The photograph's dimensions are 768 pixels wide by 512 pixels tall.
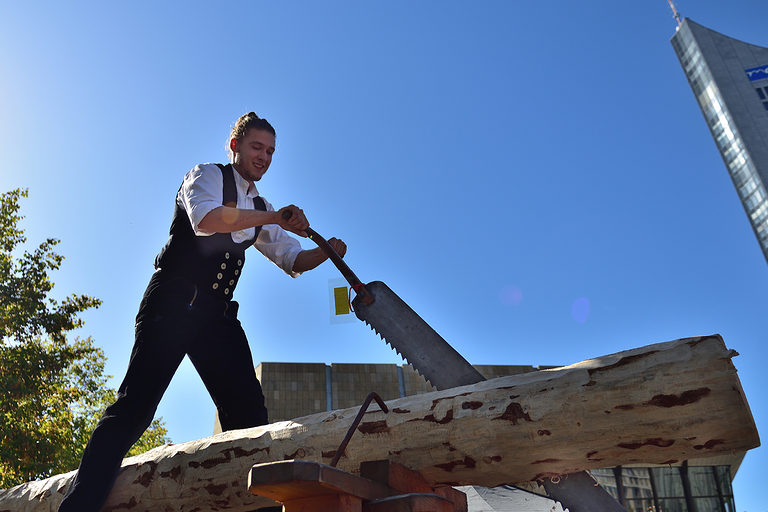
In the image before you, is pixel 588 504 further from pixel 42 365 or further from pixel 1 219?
pixel 1 219

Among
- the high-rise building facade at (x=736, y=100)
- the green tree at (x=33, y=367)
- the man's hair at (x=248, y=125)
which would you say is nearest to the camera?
the man's hair at (x=248, y=125)

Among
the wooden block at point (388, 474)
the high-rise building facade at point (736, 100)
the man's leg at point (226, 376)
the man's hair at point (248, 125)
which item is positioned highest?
the high-rise building facade at point (736, 100)

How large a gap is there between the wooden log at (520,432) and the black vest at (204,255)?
0.83 metres

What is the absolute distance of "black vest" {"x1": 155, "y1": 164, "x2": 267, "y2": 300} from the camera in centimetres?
303

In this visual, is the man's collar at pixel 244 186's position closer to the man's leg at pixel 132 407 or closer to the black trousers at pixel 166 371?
the black trousers at pixel 166 371

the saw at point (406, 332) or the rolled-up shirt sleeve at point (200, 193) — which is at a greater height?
Answer: the rolled-up shirt sleeve at point (200, 193)

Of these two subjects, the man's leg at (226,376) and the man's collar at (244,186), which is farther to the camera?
the man's collar at (244,186)

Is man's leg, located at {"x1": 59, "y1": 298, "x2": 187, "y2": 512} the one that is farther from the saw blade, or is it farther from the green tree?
the green tree

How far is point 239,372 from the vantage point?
123 inches

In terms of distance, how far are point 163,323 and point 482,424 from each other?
1.68m

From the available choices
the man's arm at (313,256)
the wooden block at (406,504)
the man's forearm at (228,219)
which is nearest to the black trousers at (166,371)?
the man's forearm at (228,219)

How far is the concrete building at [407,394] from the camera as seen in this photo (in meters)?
14.1

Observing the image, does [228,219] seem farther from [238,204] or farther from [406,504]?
[406,504]

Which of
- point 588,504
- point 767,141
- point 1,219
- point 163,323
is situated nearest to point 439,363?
point 588,504
